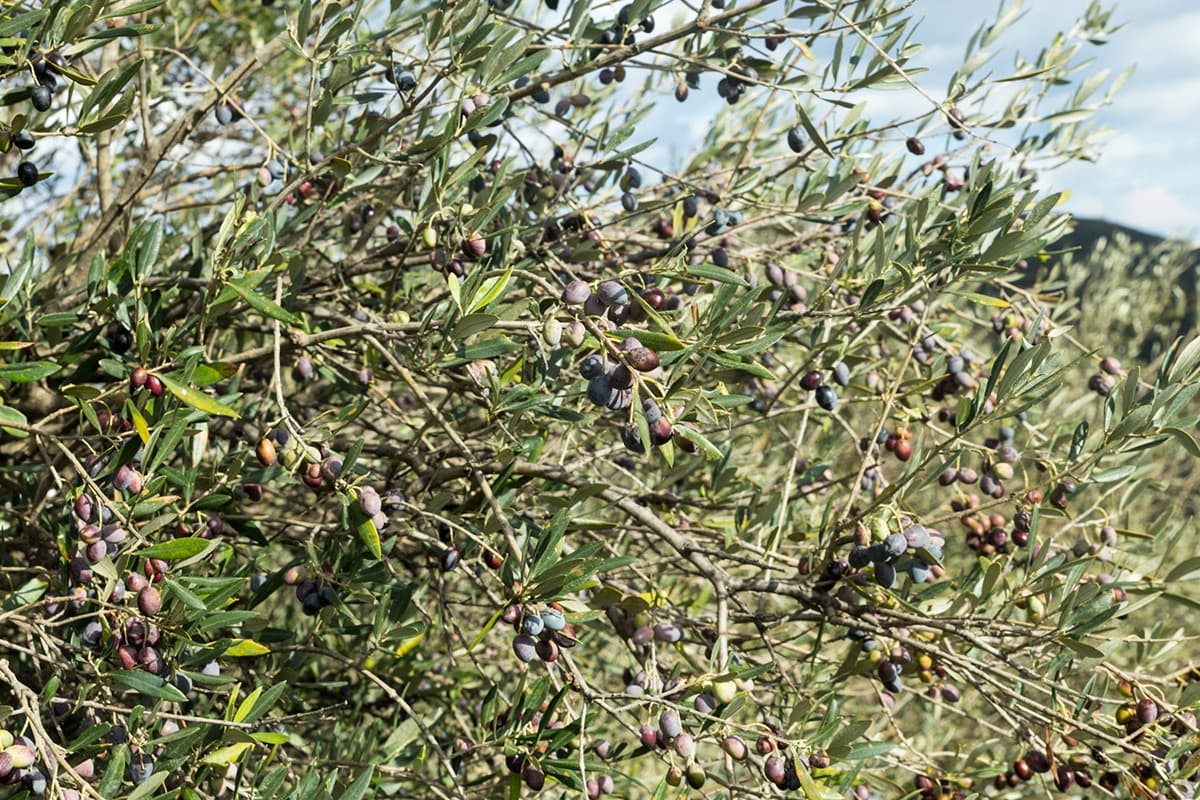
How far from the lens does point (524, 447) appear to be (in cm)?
184

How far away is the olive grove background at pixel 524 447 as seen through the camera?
64.1 inches

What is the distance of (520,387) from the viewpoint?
1.81 metres

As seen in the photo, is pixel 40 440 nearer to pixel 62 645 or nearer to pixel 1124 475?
pixel 62 645

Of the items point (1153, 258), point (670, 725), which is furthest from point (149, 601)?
point (1153, 258)

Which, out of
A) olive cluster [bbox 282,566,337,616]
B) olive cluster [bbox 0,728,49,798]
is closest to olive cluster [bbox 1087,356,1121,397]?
olive cluster [bbox 282,566,337,616]

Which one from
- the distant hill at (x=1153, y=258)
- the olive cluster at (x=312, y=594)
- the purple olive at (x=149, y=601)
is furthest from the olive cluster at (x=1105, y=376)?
the purple olive at (x=149, y=601)

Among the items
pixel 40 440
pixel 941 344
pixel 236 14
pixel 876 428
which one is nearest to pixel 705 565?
pixel 876 428

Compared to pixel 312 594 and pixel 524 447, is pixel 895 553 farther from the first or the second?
pixel 312 594

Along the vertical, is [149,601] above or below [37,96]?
below

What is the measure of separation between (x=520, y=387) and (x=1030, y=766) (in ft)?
3.77

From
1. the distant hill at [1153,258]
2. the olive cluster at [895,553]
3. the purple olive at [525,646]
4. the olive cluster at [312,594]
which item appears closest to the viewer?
the purple olive at [525,646]

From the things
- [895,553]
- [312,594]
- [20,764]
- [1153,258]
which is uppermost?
[1153,258]

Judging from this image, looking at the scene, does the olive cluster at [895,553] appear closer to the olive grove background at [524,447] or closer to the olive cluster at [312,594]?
the olive grove background at [524,447]

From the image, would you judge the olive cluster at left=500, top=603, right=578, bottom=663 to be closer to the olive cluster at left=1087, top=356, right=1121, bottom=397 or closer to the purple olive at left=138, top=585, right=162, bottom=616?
the purple olive at left=138, top=585, right=162, bottom=616
